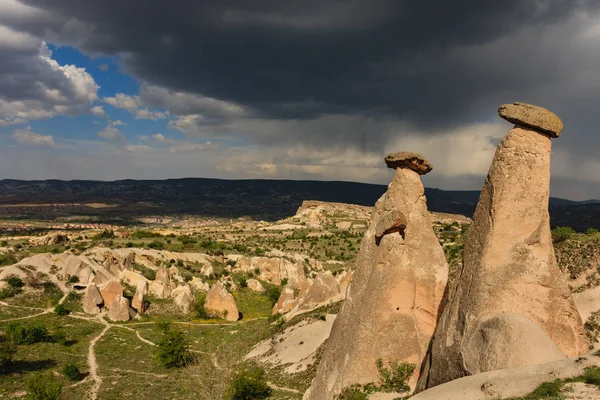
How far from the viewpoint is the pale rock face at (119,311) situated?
4116cm

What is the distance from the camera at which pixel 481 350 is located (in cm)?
1080

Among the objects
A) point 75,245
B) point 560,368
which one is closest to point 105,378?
point 560,368

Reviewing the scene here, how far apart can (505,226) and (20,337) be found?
36.3 meters

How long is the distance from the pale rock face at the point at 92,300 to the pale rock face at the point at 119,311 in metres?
2.04

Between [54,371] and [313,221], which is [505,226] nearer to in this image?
[54,371]

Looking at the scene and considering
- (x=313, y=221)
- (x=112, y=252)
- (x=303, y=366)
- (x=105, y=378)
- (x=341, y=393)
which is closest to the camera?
(x=341, y=393)

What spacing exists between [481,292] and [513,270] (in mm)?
1135

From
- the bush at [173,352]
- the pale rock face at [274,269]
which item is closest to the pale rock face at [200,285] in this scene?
the pale rock face at [274,269]

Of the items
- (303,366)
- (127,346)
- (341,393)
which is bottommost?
(127,346)

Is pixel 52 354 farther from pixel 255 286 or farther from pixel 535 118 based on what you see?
pixel 535 118

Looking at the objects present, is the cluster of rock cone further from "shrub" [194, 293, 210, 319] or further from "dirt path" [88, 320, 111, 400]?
"shrub" [194, 293, 210, 319]

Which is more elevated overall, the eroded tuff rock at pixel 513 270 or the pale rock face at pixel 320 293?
the eroded tuff rock at pixel 513 270

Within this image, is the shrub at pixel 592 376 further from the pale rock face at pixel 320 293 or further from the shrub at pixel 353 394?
the pale rock face at pixel 320 293

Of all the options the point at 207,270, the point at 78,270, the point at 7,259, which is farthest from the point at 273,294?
the point at 7,259
